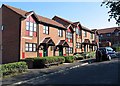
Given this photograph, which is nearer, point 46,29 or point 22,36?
point 22,36

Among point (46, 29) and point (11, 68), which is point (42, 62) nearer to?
point (11, 68)

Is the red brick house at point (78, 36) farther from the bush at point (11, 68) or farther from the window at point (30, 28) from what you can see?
the bush at point (11, 68)

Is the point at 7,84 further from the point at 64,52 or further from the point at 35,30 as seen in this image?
the point at 64,52

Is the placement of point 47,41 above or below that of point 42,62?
above

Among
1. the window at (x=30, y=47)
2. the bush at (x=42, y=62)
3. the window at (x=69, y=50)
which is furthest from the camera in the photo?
the window at (x=69, y=50)

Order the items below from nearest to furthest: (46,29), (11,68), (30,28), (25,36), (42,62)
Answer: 1. (11,68)
2. (42,62)
3. (25,36)
4. (30,28)
5. (46,29)

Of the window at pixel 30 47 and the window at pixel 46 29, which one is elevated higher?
the window at pixel 46 29

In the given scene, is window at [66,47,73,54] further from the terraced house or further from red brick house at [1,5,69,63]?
red brick house at [1,5,69,63]

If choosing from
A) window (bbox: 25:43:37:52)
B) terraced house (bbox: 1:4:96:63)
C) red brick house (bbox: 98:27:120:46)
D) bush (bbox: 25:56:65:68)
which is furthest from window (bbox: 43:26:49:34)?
red brick house (bbox: 98:27:120:46)

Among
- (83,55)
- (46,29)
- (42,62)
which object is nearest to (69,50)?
(83,55)

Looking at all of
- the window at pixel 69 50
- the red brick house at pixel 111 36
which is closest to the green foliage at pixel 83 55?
the window at pixel 69 50

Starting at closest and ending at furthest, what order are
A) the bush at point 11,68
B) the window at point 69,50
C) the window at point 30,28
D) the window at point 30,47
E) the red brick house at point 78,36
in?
the bush at point 11,68 → the window at point 30,47 → the window at point 30,28 → the window at point 69,50 → the red brick house at point 78,36

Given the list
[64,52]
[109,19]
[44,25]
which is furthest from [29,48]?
[109,19]

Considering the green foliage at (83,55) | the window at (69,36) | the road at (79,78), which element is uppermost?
the window at (69,36)
